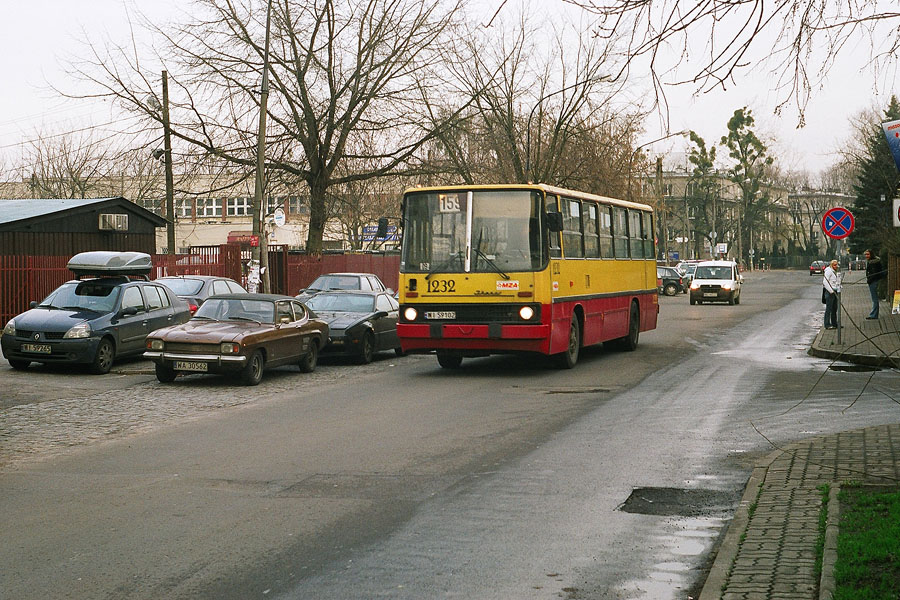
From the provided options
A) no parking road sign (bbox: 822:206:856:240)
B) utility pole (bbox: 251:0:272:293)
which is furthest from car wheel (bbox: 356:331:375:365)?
no parking road sign (bbox: 822:206:856:240)

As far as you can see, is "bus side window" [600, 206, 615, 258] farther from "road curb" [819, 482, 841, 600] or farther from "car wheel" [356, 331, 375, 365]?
"road curb" [819, 482, 841, 600]

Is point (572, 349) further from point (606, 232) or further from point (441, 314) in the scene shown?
point (606, 232)

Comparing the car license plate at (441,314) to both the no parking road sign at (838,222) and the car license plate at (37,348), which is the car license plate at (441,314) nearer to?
the car license plate at (37,348)

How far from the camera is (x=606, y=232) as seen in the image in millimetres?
20594

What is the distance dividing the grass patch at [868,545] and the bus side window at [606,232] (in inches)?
510

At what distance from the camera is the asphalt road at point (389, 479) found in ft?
19.3

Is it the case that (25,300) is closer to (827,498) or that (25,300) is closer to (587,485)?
(587,485)

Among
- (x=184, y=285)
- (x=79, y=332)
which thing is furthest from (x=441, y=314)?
(x=184, y=285)

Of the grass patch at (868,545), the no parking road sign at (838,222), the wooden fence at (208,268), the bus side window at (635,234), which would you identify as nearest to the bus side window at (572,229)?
the bus side window at (635,234)

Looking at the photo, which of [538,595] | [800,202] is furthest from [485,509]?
[800,202]

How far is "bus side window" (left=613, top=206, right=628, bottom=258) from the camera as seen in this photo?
2120 centimetres

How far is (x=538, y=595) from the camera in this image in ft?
17.9

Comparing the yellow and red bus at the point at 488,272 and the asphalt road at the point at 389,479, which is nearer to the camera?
the asphalt road at the point at 389,479

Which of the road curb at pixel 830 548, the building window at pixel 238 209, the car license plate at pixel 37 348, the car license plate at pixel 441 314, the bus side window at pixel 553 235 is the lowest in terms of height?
the road curb at pixel 830 548
